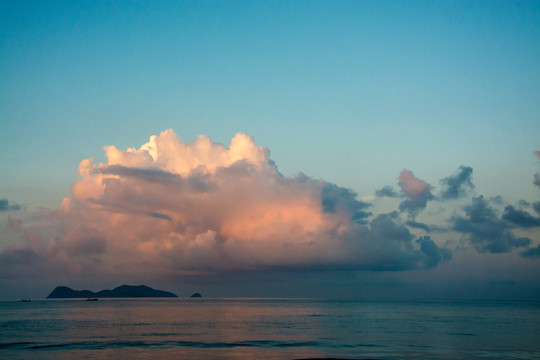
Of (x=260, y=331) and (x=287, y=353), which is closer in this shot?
(x=287, y=353)

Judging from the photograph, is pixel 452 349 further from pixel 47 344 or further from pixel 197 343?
pixel 47 344

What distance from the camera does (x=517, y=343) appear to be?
7394cm

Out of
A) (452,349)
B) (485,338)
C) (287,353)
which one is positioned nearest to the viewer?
(287,353)

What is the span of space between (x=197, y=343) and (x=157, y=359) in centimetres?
1535

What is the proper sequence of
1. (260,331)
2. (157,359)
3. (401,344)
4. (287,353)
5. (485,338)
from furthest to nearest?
(260,331) → (485,338) → (401,344) → (287,353) → (157,359)

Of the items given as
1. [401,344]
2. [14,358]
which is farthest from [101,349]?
[401,344]

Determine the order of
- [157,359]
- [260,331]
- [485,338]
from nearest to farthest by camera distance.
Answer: [157,359] < [485,338] < [260,331]

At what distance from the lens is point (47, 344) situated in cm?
6825

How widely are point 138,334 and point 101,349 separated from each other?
19353 millimetres

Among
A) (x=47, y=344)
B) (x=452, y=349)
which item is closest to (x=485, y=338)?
(x=452, y=349)

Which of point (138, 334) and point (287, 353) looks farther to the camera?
point (138, 334)

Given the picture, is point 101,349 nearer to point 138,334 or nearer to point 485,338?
point 138,334

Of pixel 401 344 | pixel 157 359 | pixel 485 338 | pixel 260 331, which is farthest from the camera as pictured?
pixel 260 331

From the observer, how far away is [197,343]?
6925cm
